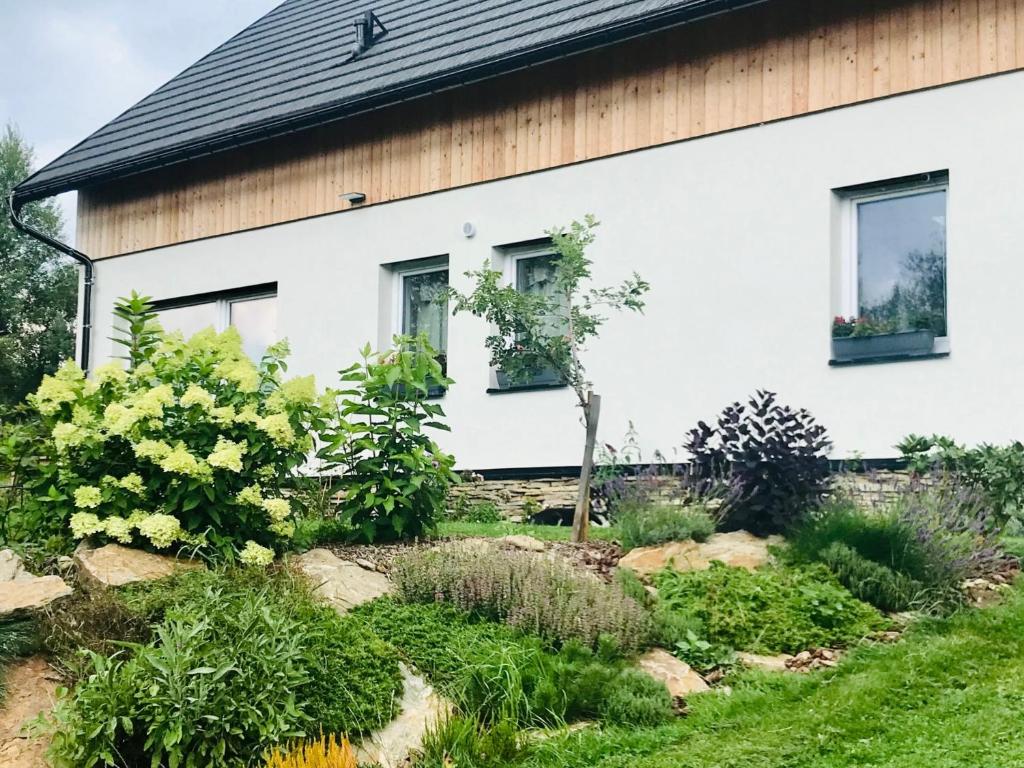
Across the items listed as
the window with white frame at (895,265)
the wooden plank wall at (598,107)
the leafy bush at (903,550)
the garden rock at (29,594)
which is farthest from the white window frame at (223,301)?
the leafy bush at (903,550)

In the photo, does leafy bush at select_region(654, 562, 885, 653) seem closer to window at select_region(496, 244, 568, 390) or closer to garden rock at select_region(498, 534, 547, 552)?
garden rock at select_region(498, 534, 547, 552)

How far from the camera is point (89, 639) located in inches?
221

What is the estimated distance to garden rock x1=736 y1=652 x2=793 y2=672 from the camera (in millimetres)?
5992

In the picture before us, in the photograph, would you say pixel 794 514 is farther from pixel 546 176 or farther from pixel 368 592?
pixel 546 176

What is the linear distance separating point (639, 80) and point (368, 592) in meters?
6.08

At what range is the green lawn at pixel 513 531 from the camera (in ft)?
27.3

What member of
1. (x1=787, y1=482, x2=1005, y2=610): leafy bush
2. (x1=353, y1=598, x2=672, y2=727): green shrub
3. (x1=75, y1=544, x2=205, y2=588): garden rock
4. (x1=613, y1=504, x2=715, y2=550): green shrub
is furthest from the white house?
(x1=75, y1=544, x2=205, y2=588): garden rock

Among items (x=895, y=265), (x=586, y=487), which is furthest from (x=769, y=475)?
(x=895, y=265)

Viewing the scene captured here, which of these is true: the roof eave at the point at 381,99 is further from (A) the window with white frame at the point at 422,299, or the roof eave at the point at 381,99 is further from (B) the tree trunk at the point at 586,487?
(B) the tree trunk at the point at 586,487

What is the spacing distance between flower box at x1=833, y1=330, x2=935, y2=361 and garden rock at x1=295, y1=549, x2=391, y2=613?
14.3 ft

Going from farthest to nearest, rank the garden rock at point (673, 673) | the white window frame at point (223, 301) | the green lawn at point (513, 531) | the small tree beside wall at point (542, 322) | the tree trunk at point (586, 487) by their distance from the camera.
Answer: the white window frame at point (223, 301) < the small tree beside wall at point (542, 322) < the green lawn at point (513, 531) < the tree trunk at point (586, 487) < the garden rock at point (673, 673)

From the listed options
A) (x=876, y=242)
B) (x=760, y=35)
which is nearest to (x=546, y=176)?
(x=760, y=35)

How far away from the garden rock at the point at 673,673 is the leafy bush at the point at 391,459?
2064 millimetres

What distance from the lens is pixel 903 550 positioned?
6746mm
